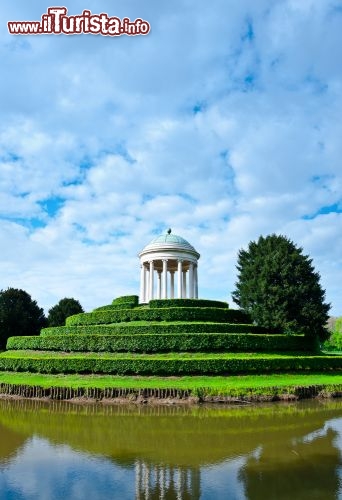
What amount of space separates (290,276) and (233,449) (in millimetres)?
29455

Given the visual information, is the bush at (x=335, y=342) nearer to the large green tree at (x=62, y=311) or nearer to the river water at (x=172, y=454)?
the large green tree at (x=62, y=311)

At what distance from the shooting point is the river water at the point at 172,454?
10523mm

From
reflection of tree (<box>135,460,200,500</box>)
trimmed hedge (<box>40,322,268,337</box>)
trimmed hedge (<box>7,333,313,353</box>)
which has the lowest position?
reflection of tree (<box>135,460,200,500</box>)

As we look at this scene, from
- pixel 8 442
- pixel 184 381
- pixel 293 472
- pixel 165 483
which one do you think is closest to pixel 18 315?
pixel 184 381

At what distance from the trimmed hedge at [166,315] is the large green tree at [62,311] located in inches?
1240

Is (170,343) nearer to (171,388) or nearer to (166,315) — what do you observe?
(166,315)

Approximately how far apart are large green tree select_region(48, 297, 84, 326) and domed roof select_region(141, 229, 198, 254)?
2784 centimetres

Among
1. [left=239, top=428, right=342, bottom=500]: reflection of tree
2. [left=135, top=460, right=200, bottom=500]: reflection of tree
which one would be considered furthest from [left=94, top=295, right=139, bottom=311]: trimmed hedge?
[left=135, top=460, right=200, bottom=500]: reflection of tree

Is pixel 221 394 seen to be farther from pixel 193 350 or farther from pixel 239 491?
pixel 239 491

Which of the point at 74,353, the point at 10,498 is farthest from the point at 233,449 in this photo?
the point at 74,353

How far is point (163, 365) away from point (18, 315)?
4751 cm

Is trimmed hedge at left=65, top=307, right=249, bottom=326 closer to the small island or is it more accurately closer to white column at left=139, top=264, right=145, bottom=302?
the small island

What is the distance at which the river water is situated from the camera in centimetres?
1052

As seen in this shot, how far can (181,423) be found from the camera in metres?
18.6
